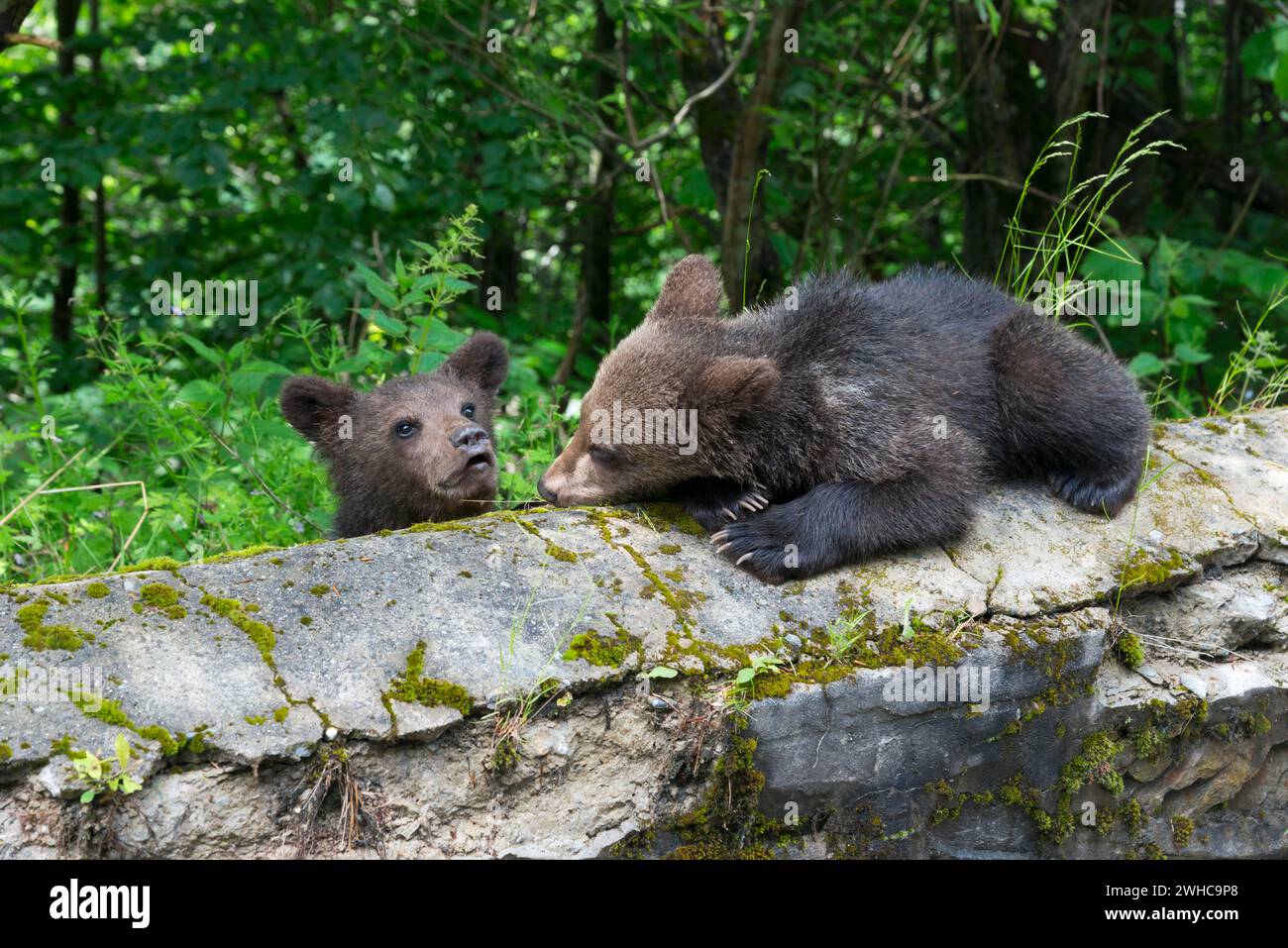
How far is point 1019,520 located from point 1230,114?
716 cm

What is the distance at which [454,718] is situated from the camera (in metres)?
3.78

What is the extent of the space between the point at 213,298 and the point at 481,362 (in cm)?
279

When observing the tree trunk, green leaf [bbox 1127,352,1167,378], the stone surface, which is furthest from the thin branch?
green leaf [bbox 1127,352,1167,378]

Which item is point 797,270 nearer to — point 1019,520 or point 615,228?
point 615,228

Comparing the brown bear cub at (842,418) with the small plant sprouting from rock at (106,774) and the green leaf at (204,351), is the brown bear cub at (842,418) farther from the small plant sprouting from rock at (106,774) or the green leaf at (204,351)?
the small plant sprouting from rock at (106,774)

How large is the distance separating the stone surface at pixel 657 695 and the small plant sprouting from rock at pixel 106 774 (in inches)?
1.4

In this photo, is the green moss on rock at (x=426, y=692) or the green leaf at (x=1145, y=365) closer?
the green moss on rock at (x=426, y=692)

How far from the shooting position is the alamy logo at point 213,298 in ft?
26.4

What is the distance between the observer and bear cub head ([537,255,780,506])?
498 cm

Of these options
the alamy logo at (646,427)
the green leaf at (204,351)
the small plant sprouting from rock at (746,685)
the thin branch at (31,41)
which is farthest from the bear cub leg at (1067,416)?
the thin branch at (31,41)

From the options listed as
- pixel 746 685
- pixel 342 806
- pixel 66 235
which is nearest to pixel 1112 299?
pixel 746 685

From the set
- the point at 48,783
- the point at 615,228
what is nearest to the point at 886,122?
the point at 615,228

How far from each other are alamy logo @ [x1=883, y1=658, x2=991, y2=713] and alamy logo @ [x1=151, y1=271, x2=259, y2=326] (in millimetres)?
5272

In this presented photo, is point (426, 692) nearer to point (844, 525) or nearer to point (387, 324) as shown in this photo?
point (844, 525)
